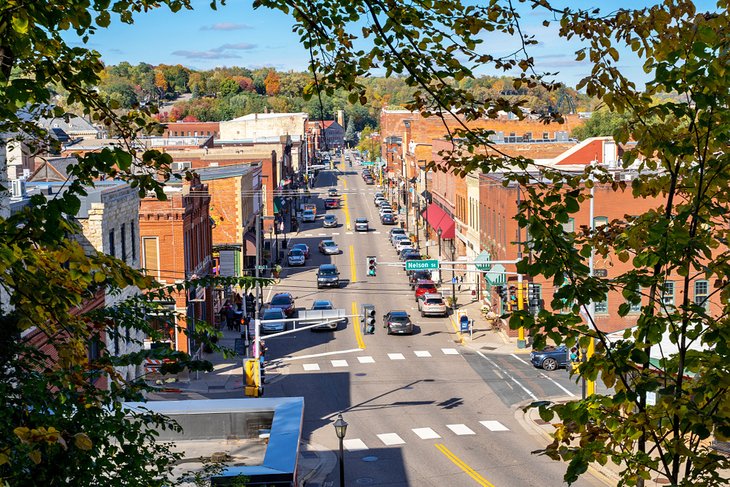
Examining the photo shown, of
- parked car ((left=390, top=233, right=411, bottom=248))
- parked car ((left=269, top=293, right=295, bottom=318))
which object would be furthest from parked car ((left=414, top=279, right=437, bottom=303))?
parked car ((left=390, top=233, right=411, bottom=248))

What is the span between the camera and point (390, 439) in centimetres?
3450

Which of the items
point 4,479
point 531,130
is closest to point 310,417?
point 4,479

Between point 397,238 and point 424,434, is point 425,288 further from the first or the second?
point 424,434

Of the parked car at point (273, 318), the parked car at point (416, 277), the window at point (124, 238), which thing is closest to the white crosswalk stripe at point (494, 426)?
the window at point (124, 238)

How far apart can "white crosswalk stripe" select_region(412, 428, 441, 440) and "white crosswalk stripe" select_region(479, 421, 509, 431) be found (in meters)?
2.21

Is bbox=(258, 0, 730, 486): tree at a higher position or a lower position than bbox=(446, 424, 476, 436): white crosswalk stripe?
higher

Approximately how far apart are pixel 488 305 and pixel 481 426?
1077 inches

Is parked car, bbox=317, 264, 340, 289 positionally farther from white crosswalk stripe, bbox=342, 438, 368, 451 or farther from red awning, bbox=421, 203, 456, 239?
white crosswalk stripe, bbox=342, 438, 368, 451

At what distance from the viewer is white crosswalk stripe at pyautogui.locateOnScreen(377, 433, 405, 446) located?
34.0 metres

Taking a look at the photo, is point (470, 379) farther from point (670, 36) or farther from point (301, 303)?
point (670, 36)

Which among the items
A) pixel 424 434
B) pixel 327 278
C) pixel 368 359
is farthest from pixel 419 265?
pixel 327 278

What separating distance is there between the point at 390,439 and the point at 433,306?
2631 cm

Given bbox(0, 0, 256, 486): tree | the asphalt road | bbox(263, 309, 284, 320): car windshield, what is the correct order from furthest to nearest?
1. bbox(263, 309, 284, 320): car windshield
2. the asphalt road
3. bbox(0, 0, 256, 486): tree

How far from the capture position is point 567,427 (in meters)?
8.16
